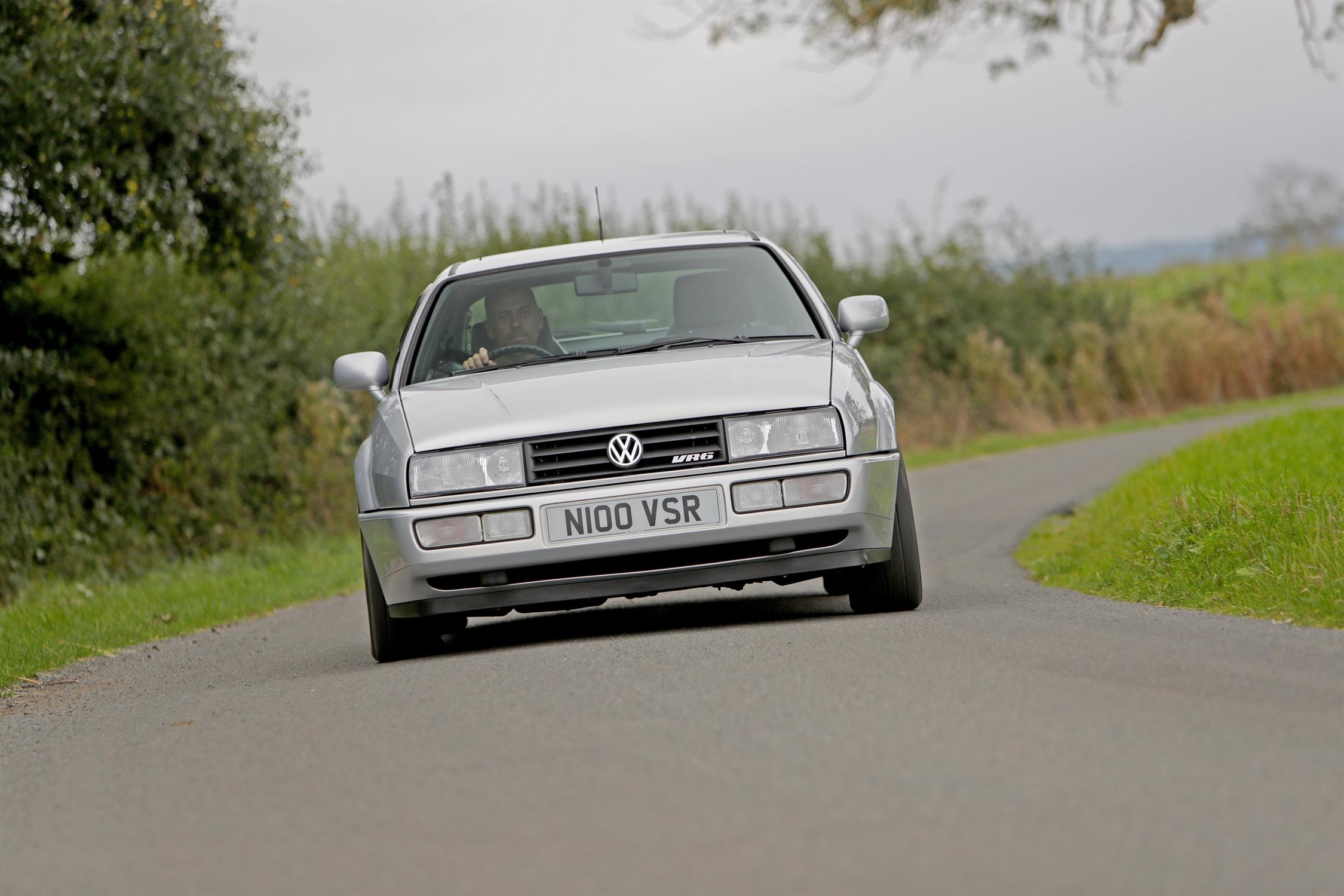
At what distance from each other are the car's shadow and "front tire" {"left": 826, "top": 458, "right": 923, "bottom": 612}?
177 millimetres

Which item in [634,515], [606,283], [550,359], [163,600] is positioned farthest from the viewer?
[163,600]

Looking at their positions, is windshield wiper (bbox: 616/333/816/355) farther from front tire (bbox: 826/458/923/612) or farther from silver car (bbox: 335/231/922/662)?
front tire (bbox: 826/458/923/612)

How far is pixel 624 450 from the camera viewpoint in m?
6.51

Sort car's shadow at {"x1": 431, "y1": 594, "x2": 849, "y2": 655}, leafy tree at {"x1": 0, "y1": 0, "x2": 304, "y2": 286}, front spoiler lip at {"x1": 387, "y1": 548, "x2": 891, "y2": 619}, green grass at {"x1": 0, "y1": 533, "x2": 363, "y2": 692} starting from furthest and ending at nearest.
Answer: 1. leafy tree at {"x1": 0, "y1": 0, "x2": 304, "y2": 286}
2. green grass at {"x1": 0, "y1": 533, "x2": 363, "y2": 692}
3. car's shadow at {"x1": 431, "y1": 594, "x2": 849, "y2": 655}
4. front spoiler lip at {"x1": 387, "y1": 548, "x2": 891, "y2": 619}

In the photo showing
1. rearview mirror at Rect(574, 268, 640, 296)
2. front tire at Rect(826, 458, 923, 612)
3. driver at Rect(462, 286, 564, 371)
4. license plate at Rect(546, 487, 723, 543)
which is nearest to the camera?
license plate at Rect(546, 487, 723, 543)

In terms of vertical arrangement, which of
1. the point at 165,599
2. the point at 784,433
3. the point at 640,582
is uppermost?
the point at 784,433

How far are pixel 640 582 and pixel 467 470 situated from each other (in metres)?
0.80

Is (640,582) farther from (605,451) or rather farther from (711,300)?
(711,300)

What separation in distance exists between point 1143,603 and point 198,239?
340 inches

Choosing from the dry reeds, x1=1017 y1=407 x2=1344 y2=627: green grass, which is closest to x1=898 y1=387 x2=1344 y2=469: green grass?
the dry reeds

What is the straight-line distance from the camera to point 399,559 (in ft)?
21.7

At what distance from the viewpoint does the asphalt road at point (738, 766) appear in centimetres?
352

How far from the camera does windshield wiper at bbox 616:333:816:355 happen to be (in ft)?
24.3

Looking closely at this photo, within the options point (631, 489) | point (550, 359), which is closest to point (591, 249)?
point (550, 359)
